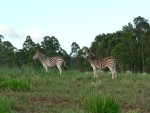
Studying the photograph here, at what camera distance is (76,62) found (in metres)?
56.8

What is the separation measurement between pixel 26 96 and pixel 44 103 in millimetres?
1073

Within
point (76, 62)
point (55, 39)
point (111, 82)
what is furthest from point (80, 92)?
point (76, 62)

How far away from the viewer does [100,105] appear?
1045 cm

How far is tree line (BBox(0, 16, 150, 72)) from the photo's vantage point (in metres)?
49.7

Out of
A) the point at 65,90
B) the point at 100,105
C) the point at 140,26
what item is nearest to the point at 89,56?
the point at 65,90

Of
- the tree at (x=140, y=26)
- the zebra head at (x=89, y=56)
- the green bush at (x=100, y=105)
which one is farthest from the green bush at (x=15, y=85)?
the tree at (x=140, y=26)

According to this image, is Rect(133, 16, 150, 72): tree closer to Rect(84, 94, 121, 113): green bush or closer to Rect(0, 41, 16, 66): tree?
Rect(0, 41, 16, 66): tree

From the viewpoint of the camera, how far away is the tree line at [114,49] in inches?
1957

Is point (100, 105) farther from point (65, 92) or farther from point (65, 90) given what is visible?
point (65, 90)

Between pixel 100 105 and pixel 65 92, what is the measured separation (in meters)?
4.93

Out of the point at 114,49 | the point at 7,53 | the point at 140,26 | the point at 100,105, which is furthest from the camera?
the point at 140,26

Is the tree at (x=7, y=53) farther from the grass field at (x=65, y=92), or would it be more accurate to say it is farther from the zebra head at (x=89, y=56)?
the grass field at (x=65, y=92)

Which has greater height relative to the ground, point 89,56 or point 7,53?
point 7,53

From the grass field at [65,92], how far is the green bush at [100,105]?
0.31m
